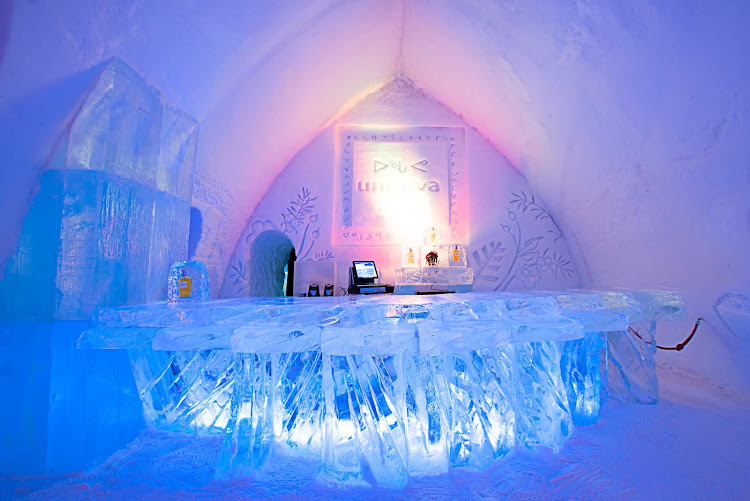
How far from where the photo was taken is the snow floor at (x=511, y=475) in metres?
1.43

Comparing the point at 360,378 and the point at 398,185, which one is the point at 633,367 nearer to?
the point at 360,378

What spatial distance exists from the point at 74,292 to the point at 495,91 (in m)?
3.95

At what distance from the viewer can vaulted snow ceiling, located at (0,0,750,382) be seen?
1601 millimetres

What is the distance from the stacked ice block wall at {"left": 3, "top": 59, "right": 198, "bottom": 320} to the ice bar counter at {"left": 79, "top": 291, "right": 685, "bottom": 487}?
213 millimetres

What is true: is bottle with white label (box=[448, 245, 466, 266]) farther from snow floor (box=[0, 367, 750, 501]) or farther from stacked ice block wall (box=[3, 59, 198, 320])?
stacked ice block wall (box=[3, 59, 198, 320])

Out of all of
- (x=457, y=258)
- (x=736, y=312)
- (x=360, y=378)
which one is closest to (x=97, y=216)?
(x=360, y=378)

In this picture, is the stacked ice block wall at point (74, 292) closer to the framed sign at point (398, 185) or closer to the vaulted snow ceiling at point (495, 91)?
the vaulted snow ceiling at point (495, 91)

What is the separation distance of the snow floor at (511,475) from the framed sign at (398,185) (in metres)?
2.95

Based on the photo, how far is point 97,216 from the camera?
67.6 inches

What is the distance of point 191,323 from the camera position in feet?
5.32

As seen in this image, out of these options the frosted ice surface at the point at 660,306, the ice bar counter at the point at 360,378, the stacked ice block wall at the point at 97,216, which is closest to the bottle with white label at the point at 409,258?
the frosted ice surface at the point at 660,306

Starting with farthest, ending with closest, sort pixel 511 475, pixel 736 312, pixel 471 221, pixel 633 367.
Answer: pixel 471 221
pixel 736 312
pixel 633 367
pixel 511 475

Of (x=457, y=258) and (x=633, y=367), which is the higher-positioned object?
(x=457, y=258)

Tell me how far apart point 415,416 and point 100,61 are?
211 centimetres
